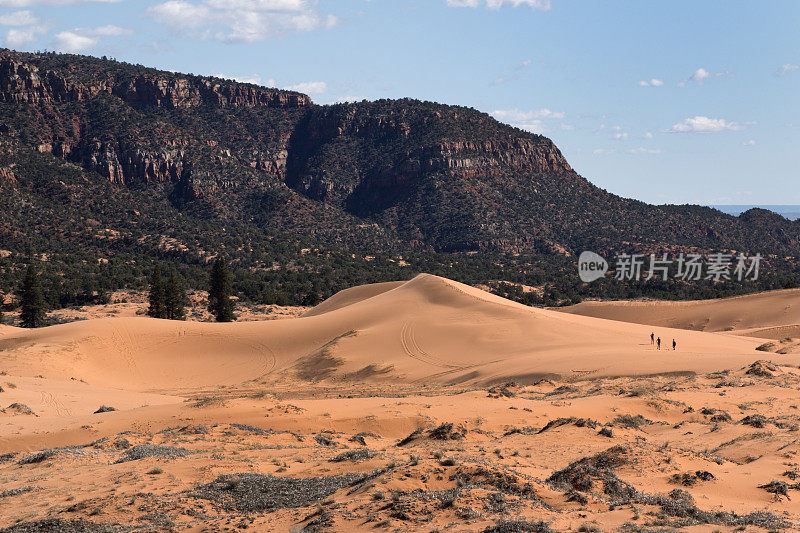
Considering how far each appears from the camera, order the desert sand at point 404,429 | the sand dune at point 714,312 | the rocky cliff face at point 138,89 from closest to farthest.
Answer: the desert sand at point 404,429
the sand dune at point 714,312
the rocky cliff face at point 138,89

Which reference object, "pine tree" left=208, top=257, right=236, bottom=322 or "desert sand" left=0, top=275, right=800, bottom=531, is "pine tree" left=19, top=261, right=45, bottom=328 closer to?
"pine tree" left=208, top=257, right=236, bottom=322

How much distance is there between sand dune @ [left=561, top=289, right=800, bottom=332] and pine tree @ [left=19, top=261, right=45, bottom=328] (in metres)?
44.5

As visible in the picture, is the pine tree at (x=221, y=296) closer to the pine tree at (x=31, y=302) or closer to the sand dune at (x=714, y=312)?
the pine tree at (x=31, y=302)

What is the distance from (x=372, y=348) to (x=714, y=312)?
120 ft

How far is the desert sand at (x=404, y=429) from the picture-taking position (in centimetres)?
1205

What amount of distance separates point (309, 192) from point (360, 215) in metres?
13.5

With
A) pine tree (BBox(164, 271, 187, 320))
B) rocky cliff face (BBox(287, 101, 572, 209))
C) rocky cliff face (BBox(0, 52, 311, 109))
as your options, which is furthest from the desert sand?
rocky cliff face (BBox(287, 101, 572, 209))

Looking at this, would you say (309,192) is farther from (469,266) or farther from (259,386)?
(259,386)

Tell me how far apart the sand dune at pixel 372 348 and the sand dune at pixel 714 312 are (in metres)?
17.3

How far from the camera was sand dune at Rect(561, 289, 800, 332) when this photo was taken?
60656mm

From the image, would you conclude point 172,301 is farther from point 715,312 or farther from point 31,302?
point 715,312

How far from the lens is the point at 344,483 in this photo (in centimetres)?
1370

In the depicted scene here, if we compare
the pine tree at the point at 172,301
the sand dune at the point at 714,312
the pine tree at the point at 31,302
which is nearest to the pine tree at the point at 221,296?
the pine tree at the point at 172,301

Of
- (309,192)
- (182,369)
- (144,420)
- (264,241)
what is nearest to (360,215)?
(309,192)
